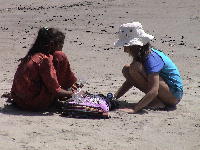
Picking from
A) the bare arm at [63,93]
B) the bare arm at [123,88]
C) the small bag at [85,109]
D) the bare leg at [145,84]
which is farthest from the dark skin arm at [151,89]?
the bare arm at [63,93]

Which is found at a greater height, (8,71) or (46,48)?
(46,48)

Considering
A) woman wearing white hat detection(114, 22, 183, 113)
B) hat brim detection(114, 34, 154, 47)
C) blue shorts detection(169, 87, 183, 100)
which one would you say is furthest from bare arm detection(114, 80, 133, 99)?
hat brim detection(114, 34, 154, 47)

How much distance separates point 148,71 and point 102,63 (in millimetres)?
3272

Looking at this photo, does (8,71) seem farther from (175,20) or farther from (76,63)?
(175,20)

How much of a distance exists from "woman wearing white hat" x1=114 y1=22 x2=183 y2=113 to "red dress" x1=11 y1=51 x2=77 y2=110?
0.70 m

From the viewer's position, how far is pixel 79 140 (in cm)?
442

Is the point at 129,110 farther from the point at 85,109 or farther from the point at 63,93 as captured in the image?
the point at 63,93

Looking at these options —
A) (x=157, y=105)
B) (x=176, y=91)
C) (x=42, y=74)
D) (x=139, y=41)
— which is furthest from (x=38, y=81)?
(x=176, y=91)

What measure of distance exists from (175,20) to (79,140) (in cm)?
865

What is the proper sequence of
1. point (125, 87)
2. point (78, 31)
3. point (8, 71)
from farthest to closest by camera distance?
point (78, 31) → point (8, 71) → point (125, 87)

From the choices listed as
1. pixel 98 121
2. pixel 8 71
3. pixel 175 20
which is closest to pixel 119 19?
pixel 175 20

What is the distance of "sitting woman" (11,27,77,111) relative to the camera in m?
5.15

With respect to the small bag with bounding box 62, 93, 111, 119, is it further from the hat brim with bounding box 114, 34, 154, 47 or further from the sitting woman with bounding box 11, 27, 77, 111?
the hat brim with bounding box 114, 34, 154, 47

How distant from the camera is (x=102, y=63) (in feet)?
28.2
